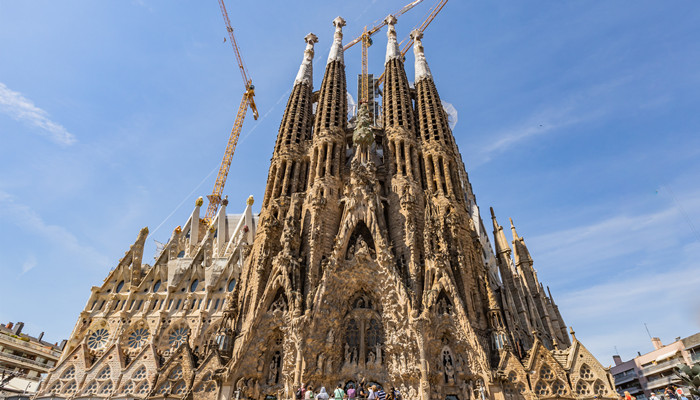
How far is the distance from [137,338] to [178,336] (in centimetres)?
326

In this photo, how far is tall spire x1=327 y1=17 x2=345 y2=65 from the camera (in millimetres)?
Answer: 42250

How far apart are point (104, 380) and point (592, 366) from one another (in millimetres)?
27926

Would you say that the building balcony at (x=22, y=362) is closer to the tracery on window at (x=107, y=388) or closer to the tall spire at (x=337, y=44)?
the tracery on window at (x=107, y=388)

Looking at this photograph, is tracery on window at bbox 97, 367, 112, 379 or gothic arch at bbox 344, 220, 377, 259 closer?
tracery on window at bbox 97, 367, 112, 379

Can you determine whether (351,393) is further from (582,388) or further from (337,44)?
(337,44)

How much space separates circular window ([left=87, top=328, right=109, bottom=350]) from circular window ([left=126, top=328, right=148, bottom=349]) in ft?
6.11

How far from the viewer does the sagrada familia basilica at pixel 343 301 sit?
21688 millimetres

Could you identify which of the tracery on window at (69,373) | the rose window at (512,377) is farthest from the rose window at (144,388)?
the rose window at (512,377)

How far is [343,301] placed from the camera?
81.3 ft

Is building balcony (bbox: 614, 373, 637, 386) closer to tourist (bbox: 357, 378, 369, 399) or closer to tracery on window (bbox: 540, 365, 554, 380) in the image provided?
tracery on window (bbox: 540, 365, 554, 380)

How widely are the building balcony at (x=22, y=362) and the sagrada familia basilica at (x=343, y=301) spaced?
16.9m

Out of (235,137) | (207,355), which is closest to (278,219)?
(207,355)

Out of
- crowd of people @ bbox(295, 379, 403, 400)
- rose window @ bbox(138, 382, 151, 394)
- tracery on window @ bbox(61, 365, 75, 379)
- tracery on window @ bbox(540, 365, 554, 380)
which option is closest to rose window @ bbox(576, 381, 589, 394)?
tracery on window @ bbox(540, 365, 554, 380)

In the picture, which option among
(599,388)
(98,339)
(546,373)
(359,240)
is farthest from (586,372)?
(98,339)
